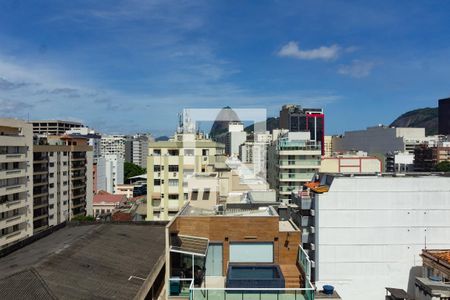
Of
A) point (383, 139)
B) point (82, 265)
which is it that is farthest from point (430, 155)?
point (82, 265)

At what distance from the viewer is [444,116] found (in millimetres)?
167375

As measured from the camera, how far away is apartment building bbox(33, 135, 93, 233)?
3759 cm

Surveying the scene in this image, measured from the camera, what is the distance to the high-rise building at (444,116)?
164 m

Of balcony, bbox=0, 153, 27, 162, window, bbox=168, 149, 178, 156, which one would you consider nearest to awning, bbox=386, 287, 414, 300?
window, bbox=168, 149, 178, 156

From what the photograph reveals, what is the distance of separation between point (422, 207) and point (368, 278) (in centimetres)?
399

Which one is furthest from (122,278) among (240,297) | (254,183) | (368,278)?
(254,183)

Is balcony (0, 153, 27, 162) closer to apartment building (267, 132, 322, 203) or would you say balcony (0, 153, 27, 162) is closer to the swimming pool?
apartment building (267, 132, 322, 203)

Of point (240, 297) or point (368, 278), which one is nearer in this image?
point (240, 297)

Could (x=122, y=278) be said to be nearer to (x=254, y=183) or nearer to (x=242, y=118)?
(x=242, y=118)

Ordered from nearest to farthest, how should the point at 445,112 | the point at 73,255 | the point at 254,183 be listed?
the point at 73,255 → the point at 254,183 → the point at 445,112

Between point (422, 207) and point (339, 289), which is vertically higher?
point (422, 207)

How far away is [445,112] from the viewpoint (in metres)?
166

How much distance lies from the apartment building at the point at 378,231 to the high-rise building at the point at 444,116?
165792 millimetres

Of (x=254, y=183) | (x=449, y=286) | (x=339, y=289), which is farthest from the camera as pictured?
(x=254, y=183)
